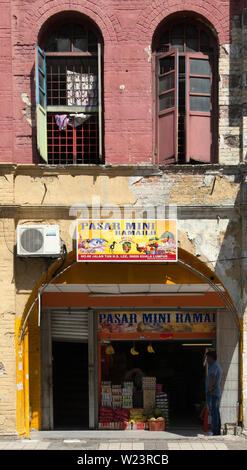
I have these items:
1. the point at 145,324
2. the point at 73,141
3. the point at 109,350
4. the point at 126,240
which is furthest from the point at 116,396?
the point at 73,141

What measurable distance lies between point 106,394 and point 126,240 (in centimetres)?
378

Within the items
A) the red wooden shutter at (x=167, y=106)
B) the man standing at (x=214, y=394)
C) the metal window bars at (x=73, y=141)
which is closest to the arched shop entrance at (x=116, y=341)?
the man standing at (x=214, y=394)

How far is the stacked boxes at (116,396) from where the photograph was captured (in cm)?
1324

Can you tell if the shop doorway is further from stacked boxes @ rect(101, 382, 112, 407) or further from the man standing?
the man standing

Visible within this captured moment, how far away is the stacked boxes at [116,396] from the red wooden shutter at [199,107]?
5137mm

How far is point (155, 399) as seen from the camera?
13203 mm

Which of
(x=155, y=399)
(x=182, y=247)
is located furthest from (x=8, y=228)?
(x=155, y=399)

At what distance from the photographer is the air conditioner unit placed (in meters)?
11.4

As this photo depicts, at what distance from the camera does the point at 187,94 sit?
38.9 ft

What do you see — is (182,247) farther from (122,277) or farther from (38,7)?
(38,7)

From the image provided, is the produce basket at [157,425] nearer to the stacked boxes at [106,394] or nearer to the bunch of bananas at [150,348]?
the stacked boxes at [106,394]

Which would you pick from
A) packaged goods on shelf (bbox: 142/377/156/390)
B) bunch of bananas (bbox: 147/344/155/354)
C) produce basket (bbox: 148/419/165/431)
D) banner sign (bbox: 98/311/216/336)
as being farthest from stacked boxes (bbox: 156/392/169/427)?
banner sign (bbox: 98/311/216/336)

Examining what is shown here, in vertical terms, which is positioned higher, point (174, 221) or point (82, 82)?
point (82, 82)

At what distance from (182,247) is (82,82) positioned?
3861mm
